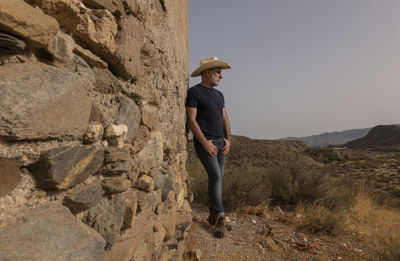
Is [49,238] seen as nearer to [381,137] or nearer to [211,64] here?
[211,64]

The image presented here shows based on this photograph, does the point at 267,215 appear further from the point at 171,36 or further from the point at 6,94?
the point at 6,94

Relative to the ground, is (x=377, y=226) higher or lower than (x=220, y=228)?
lower

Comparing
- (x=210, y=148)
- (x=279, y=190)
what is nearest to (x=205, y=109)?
(x=210, y=148)

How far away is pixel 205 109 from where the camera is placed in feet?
7.94

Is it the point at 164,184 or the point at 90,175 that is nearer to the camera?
the point at 90,175

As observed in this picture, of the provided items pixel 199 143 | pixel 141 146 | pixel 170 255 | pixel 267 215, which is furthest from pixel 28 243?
pixel 267 215

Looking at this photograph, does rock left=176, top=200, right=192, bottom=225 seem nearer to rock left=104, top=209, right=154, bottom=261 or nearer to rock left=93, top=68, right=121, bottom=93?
rock left=104, top=209, right=154, bottom=261

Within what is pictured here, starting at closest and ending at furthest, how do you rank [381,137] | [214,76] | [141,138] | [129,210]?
[129,210] < [141,138] < [214,76] < [381,137]

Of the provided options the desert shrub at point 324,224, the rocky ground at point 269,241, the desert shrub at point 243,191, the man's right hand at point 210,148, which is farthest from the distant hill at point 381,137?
the man's right hand at point 210,148

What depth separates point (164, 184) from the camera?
63.9 inches

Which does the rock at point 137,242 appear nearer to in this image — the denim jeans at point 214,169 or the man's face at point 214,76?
the denim jeans at point 214,169

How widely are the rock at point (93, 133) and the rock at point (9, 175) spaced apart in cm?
24

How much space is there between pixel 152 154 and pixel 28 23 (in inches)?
34.8

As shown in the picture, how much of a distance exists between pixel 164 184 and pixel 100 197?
768 mm
